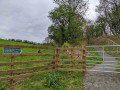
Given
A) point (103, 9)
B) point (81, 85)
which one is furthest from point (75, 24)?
point (103, 9)

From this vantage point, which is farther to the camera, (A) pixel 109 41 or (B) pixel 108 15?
(B) pixel 108 15

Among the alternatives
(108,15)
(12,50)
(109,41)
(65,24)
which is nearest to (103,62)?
(12,50)

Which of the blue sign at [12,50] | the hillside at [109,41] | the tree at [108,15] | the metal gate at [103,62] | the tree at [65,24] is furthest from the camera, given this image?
the tree at [108,15]

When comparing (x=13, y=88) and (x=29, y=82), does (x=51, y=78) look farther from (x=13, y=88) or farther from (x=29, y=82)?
(x=13, y=88)

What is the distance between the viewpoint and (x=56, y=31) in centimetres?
1462

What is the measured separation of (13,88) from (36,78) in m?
0.96

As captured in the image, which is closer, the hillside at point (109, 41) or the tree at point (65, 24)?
the tree at point (65, 24)

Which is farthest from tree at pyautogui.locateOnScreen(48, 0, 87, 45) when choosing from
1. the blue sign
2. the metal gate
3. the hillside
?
the blue sign

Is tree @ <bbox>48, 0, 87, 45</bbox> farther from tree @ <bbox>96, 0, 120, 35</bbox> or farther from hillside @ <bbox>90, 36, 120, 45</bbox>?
tree @ <bbox>96, 0, 120, 35</bbox>

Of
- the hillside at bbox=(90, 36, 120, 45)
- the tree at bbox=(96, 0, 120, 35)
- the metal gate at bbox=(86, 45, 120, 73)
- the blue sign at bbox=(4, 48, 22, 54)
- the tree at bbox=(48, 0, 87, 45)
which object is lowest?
the metal gate at bbox=(86, 45, 120, 73)

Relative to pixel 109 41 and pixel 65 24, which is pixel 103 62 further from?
pixel 109 41

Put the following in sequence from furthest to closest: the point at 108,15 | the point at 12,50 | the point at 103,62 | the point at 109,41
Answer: the point at 108,15 < the point at 109,41 < the point at 103,62 < the point at 12,50

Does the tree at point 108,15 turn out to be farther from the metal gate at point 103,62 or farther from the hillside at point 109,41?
the metal gate at point 103,62

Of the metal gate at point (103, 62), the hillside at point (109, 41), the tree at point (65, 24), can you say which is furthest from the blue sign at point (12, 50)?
the hillside at point (109, 41)
